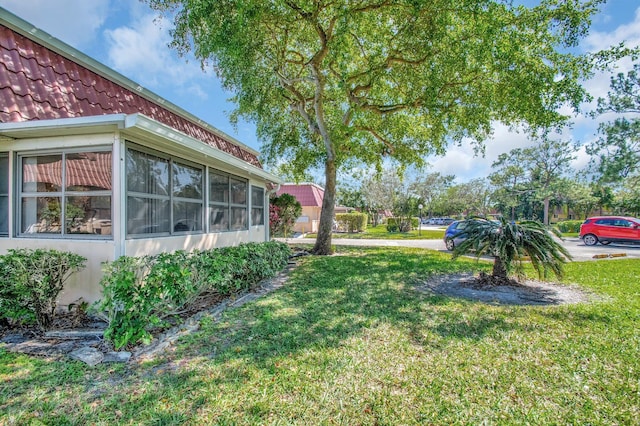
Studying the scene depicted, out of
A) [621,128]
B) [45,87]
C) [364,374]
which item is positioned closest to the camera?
[364,374]

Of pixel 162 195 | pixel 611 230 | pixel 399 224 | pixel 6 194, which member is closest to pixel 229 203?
pixel 162 195

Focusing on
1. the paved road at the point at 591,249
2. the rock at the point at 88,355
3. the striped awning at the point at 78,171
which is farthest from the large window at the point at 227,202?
the paved road at the point at 591,249

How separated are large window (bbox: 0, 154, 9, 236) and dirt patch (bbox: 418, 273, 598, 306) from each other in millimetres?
7292

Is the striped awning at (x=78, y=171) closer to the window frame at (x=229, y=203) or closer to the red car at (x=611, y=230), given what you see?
the window frame at (x=229, y=203)

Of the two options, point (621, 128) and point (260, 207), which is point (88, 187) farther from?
A: point (621, 128)

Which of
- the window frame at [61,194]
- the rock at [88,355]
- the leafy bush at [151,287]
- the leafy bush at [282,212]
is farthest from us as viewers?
the leafy bush at [282,212]

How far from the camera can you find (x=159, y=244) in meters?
5.38

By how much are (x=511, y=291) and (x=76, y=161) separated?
26.1ft

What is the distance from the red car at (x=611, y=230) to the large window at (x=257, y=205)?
16.3m

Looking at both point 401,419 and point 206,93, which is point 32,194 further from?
point 206,93

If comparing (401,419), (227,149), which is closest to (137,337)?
(401,419)

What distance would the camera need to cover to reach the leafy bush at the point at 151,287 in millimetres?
3527

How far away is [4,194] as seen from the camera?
492 centimetres

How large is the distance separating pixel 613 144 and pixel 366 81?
2081 cm
